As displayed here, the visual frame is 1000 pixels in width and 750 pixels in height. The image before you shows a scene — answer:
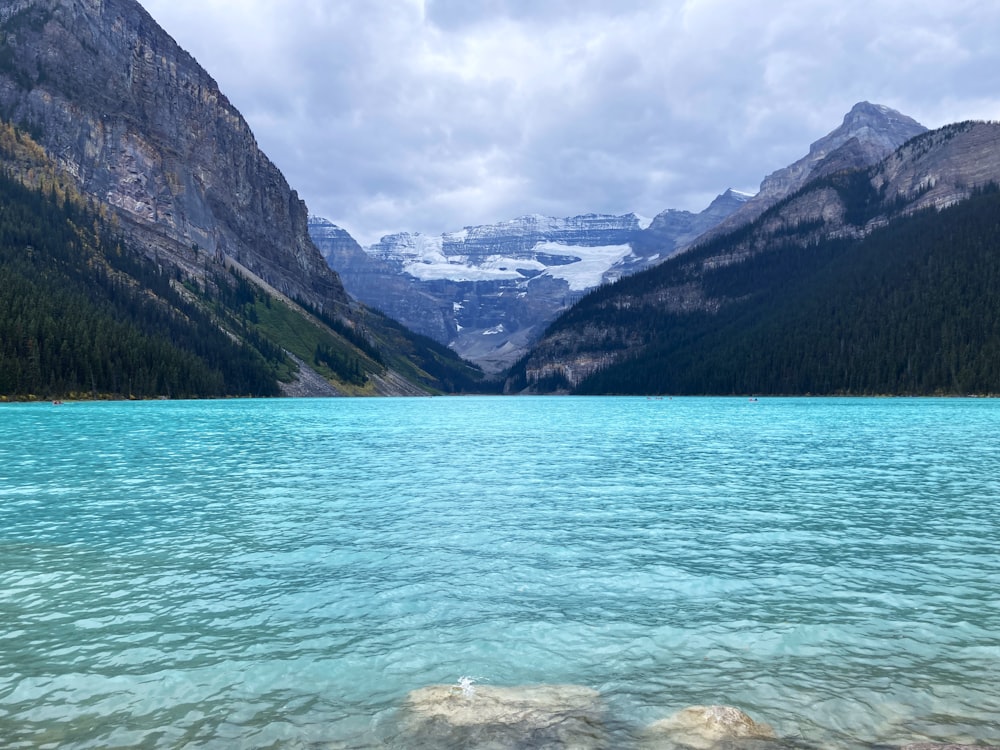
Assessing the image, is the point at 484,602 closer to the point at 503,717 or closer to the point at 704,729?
the point at 503,717

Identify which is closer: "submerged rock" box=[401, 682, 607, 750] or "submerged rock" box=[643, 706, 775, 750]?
"submerged rock" box=[643, 706, 775, 750]

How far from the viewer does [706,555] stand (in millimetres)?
23594

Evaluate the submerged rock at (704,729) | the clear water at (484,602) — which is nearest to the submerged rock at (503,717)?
the clear water at (484,602)

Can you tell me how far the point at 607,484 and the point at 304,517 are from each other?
1996 cm

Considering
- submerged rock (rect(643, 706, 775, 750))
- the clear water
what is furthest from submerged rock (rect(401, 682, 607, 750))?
submerged rock (rect(643, 706, 775, 750))

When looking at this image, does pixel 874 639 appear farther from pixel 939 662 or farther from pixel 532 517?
pixel 532 517

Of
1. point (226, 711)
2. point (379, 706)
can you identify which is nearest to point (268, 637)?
point (226, 711)

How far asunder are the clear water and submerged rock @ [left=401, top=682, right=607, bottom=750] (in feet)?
1.31

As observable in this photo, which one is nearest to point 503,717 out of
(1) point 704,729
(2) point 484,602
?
(1) point 704,729

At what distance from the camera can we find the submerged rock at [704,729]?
10.5 metres

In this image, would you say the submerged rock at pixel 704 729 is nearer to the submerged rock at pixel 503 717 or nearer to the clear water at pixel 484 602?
the clear water at pixel 484 602

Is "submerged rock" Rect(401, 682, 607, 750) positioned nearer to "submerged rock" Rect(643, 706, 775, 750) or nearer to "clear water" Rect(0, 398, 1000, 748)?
"clear water" Rect(0, 398, 1000, 748)

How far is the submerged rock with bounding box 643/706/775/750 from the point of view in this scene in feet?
34.6

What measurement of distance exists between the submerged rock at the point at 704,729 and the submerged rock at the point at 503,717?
100 centimetres
